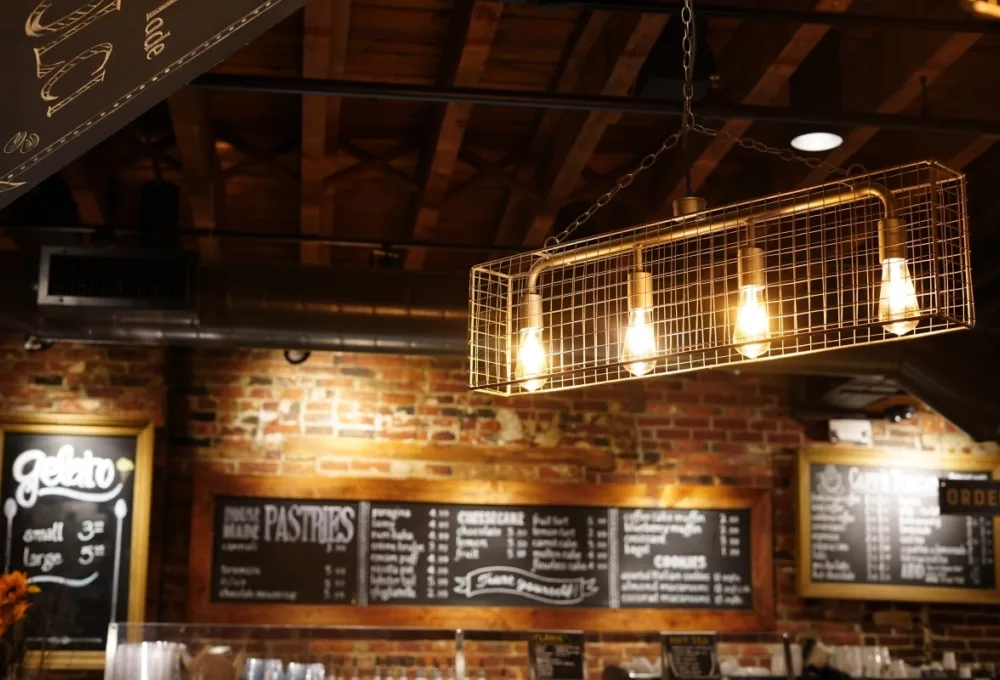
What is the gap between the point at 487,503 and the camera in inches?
259

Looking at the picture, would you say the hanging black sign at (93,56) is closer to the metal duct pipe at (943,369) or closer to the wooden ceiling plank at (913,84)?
the wooden ceiling plank at (913,84)

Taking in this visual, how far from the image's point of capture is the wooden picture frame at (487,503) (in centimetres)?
626

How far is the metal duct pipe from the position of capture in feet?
16.7

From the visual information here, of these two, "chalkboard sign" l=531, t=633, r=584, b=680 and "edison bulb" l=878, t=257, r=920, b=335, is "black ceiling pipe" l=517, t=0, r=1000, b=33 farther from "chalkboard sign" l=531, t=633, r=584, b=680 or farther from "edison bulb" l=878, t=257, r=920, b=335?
"chalkboard sign" l=531, t=633, r=584, b=680

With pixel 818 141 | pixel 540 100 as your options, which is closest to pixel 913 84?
pixel 818 141

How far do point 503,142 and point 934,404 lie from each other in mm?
2263

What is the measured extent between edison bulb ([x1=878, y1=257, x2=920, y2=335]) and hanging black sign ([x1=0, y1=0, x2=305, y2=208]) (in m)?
1.23

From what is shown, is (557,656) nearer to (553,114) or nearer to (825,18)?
(553,114)

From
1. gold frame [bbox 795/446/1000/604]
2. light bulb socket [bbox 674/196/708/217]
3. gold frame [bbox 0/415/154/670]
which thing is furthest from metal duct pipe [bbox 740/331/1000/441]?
gold frame [bbox 0/415/154/670]

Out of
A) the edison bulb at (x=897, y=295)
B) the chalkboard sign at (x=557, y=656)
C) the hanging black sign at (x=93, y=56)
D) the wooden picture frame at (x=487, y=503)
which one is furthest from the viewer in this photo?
the wooden picture frame at (x=487, y=503)

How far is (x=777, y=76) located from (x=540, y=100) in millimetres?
797

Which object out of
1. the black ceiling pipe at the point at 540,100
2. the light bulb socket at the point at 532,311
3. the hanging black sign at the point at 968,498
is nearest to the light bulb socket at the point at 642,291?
the light bulb socket at the point at 532,311

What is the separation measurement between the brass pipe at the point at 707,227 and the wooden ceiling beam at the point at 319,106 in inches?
39.0

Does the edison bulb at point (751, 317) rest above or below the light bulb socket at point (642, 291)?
below
